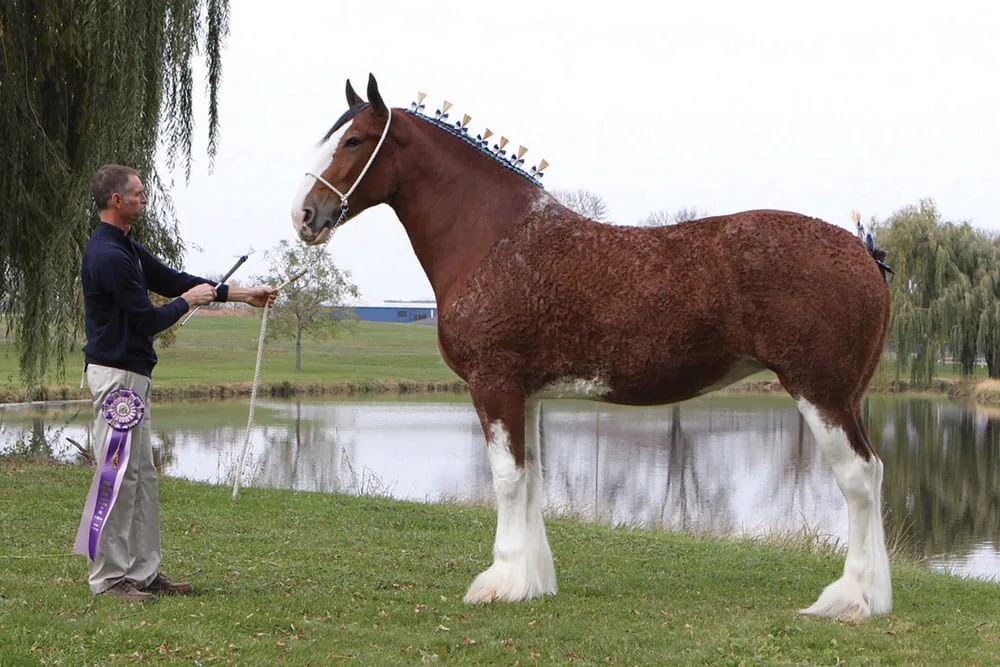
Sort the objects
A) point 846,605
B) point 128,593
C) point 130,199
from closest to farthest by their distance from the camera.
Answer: point 846,605, point 128,593, point 130,199

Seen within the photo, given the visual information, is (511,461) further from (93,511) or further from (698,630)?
→ (93,511)

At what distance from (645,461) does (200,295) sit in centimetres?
1452

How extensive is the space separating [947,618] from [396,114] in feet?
12.6

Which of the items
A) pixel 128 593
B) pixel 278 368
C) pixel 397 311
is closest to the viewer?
pixel 128 593

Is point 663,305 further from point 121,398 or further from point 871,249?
point 121,398

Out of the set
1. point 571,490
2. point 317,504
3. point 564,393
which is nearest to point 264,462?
point 571,490

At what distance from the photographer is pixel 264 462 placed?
16812mm

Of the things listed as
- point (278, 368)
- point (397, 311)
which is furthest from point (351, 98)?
point (397, 311)

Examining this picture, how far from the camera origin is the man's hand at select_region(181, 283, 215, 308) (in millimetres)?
4879

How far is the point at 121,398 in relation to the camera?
464 centimetres

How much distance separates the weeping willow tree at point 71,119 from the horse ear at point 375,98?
4.68 m

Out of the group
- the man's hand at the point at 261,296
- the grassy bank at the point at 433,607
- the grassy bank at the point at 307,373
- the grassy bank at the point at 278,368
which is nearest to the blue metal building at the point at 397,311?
the grassy bank at the point at 278,368

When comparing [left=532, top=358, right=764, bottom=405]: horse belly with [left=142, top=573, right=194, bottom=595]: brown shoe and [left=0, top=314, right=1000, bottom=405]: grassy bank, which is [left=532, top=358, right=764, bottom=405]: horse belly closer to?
[left=142, top=573, right=194, bottom=595]: brown shoe

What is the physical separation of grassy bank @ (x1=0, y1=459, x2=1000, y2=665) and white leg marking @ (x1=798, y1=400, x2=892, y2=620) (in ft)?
0.45
